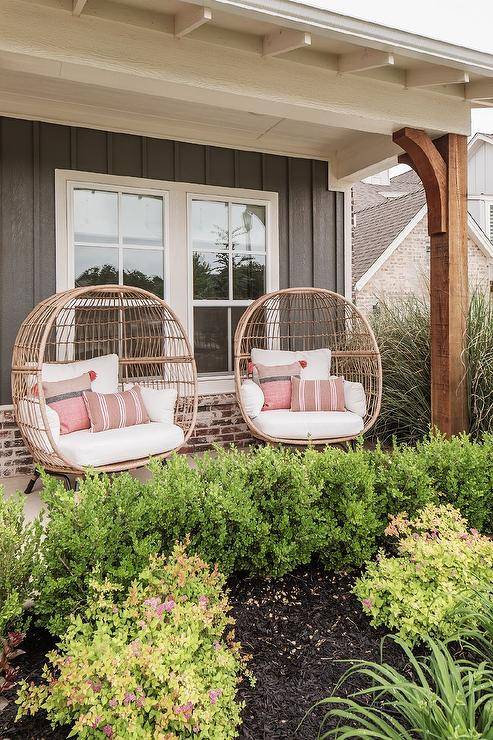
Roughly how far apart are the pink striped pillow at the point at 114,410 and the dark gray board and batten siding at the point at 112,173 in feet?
2.97

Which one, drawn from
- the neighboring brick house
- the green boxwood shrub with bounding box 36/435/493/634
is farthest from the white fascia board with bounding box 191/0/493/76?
the neighboring brick house

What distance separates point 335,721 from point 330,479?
3.13 feet

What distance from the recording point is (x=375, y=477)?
2.49 metres

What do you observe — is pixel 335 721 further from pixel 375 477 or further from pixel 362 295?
pixel 362 295

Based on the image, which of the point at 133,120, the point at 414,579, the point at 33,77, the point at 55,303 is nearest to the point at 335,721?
the point at 414,579

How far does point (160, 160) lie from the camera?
4.99m

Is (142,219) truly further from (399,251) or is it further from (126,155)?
(399,251)

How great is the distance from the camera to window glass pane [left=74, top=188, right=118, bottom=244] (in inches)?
188

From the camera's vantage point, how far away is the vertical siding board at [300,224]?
18.4 ft

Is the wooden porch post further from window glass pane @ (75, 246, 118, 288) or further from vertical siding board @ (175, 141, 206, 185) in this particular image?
window glass pane @ (75, 246, 118, 288)


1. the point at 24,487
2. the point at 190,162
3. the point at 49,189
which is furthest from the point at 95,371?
the point at 190,162

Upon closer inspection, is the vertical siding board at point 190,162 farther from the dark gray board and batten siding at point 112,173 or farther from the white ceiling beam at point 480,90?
the white ceiling beam at point 480,90

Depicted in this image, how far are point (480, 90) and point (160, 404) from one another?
10.4 feet

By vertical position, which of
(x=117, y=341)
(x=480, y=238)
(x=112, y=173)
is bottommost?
(x=117, y=341)
